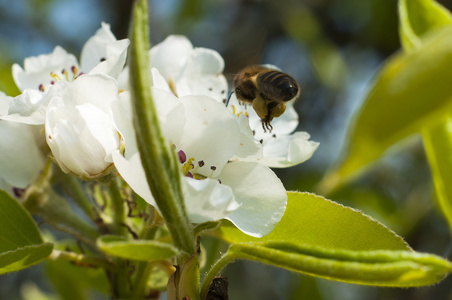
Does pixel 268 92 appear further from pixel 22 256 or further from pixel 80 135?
pixel 22 256

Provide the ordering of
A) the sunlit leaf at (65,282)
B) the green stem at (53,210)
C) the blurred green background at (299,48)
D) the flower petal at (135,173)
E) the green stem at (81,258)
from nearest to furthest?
the flower petal at (135,173) → the green stem at (81,258) → the green stem at (53,210) → the sunlit leaf at (65,282) → the blurred green background at (299,48)

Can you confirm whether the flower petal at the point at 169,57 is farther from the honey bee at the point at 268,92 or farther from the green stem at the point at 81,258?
the green stem at the point at 81,258

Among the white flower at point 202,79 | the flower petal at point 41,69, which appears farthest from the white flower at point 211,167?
the flower petal at point 41,69

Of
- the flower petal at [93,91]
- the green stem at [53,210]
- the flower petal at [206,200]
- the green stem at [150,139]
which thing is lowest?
the green stem at [53,210]

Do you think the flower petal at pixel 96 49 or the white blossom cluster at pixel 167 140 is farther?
the flower petal at pixel 96 49

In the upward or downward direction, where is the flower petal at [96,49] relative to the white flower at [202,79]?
upward

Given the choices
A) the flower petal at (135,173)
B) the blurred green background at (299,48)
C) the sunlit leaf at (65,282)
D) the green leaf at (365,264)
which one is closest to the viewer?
the green leaf at (365,264)

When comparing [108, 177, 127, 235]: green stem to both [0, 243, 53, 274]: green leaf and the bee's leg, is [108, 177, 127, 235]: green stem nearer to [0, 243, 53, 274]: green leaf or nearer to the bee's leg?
[0, 243, 53, 274]: green leaf

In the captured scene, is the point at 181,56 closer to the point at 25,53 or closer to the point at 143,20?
the point at 143,20
